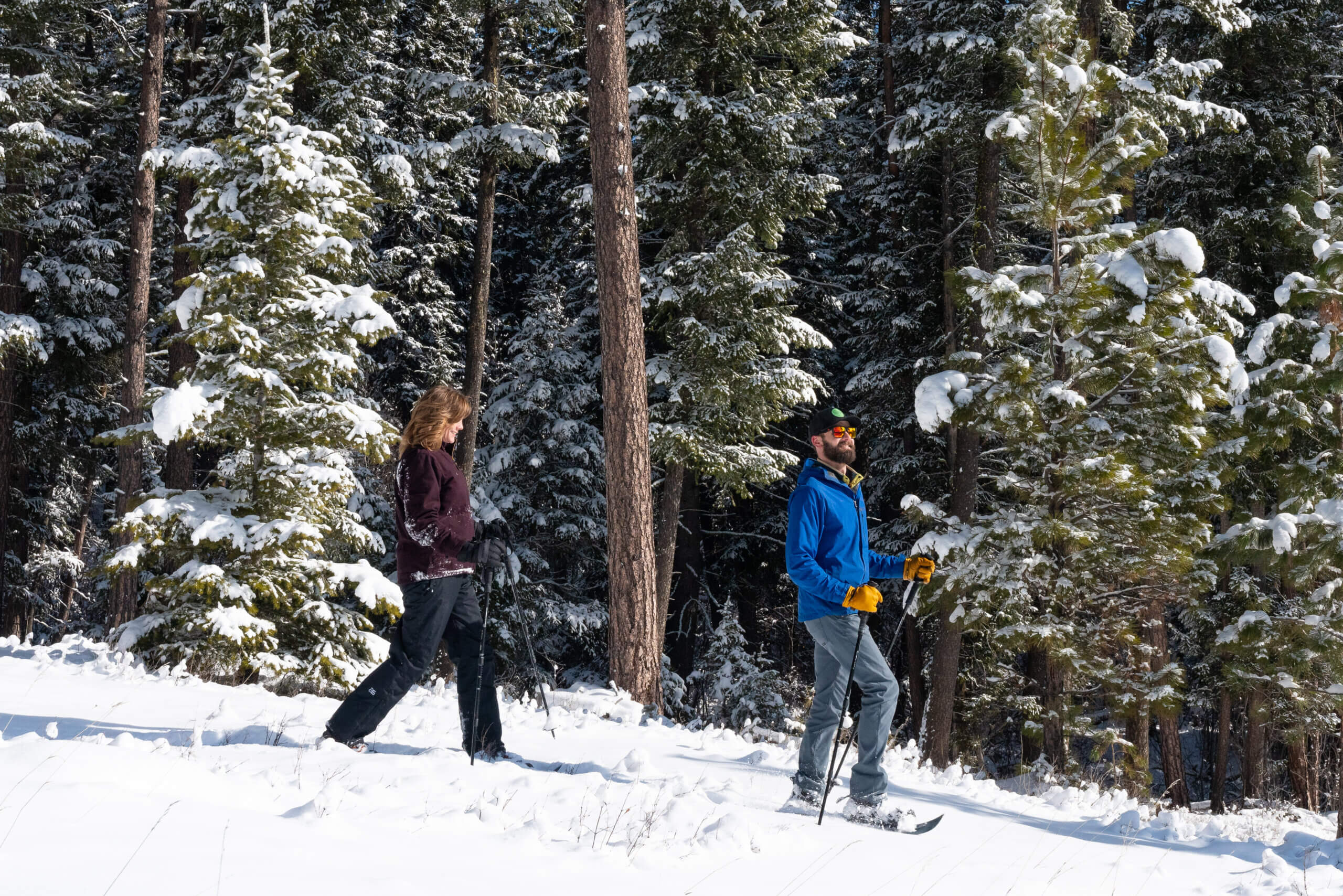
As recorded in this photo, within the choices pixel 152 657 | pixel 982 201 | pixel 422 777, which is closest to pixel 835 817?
pixel 422 777

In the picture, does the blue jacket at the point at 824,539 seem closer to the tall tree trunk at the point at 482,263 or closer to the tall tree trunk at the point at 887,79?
the tall tree trunk at the point at 482,263

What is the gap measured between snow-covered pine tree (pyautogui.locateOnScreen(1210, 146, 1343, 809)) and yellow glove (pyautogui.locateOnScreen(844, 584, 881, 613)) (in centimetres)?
625

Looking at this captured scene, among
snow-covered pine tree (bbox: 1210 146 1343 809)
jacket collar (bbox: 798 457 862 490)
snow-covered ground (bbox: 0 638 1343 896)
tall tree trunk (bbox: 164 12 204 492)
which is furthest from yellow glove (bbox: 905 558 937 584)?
tall tree trunk (bbox: 164 12 204 492)

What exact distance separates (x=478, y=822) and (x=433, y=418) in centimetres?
247

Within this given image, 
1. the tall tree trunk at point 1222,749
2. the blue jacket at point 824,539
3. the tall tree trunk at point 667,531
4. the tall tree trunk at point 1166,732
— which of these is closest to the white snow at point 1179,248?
the tall tree trunk at point 1166,732

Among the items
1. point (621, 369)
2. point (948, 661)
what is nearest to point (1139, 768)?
point (948, 661)

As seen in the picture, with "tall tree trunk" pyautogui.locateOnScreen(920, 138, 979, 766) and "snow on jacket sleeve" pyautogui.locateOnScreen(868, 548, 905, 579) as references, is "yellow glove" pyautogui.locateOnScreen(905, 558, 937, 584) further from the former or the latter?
"tall tree trunk" pyautogui.locateOnScreen(920, 138, 979, 766)

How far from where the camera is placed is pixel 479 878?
11.2 feet

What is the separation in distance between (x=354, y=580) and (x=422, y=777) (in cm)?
547

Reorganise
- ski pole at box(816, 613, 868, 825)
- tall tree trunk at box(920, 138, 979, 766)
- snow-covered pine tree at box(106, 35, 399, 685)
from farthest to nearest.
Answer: tall tree trunk at box(920, 138, 979, 766) < snow-covered pine tree at box(106, 35, 399, 685) < ski pole at box(816, 613, 868, 825)

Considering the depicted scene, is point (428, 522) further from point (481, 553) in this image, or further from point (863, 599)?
point (863, 599)

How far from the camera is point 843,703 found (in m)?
5.41

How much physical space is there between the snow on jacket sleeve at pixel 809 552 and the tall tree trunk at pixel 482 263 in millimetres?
12278

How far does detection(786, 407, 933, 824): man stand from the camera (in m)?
5.29
